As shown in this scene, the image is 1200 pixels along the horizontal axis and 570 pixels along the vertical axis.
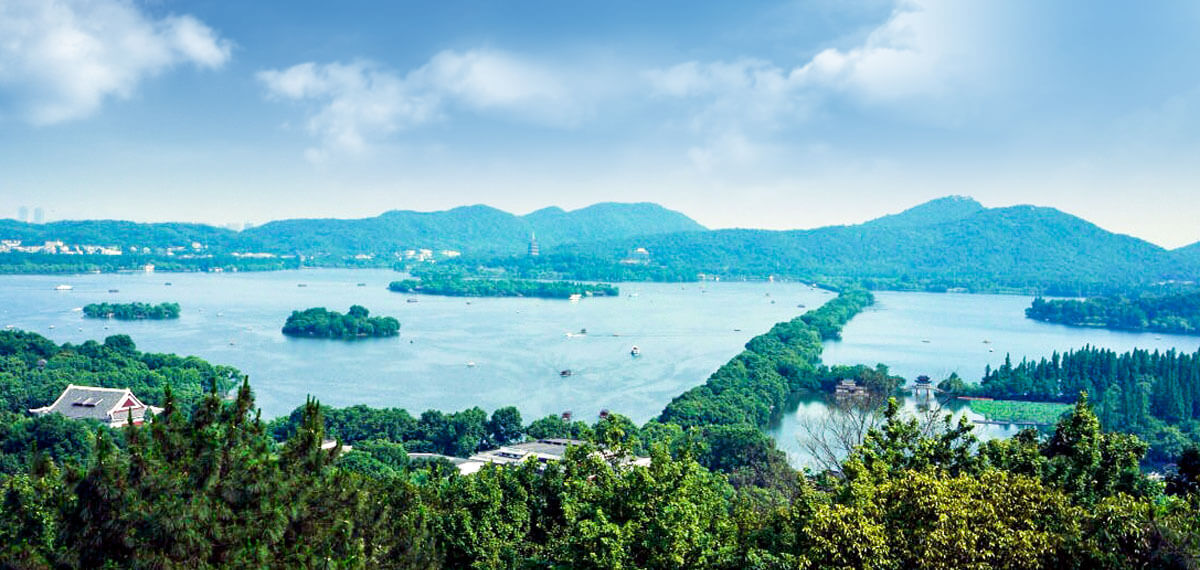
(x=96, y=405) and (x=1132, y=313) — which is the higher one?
(x=1132, y=313)

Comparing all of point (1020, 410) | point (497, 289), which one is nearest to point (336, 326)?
point (497, 289)

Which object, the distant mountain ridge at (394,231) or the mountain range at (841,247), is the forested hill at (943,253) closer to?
the mountain range at (841,247)

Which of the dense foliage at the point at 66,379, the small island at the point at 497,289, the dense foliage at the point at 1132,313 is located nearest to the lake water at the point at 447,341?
the dense foliage at the point at 66,379

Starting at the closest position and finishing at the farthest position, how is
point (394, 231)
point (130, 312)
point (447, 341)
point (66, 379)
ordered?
point (66, 379) → point (447, 341) → point (130, 312) → point (394, 231)

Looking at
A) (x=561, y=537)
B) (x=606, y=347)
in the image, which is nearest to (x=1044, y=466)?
(x=561, y=537)

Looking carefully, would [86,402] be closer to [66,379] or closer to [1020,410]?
[66,379]

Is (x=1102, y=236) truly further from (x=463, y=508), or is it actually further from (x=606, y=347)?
(x=463, y=508)

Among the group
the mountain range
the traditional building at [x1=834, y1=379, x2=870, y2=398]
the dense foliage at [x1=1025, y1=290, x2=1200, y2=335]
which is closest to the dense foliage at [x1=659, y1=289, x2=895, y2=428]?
the traditional building at [x1=834, y1=379, x2=870, y2=398]
